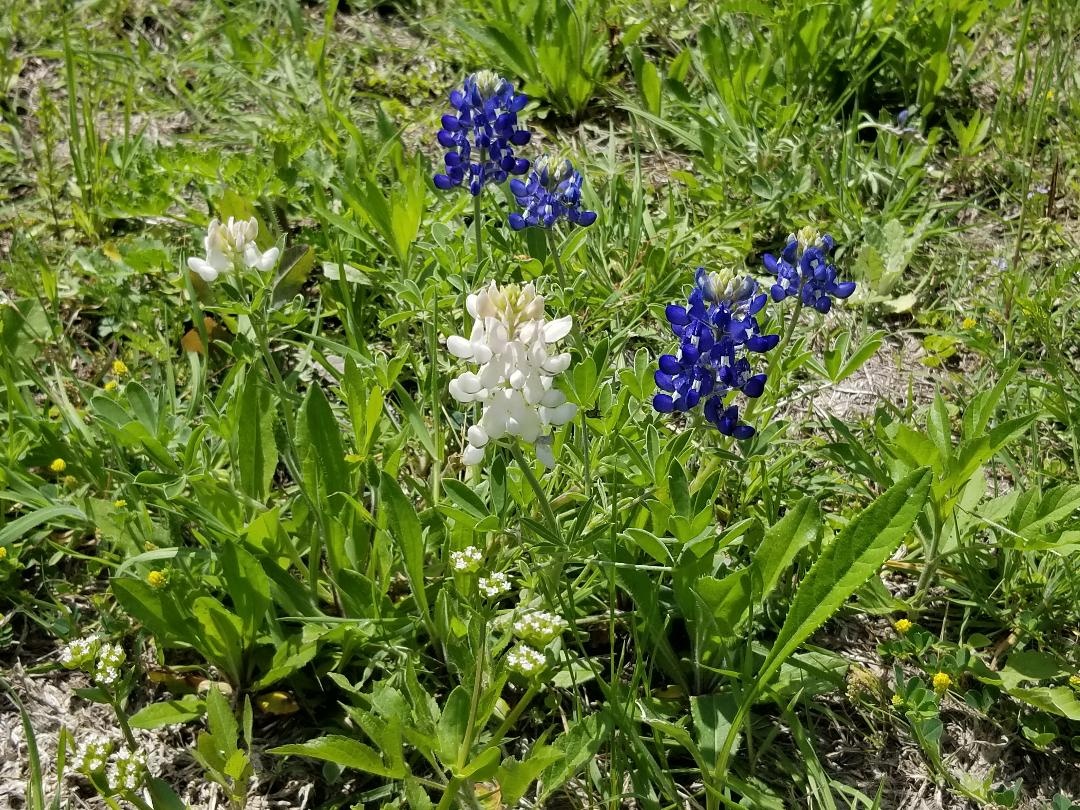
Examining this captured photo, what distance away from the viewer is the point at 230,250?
2176 mm

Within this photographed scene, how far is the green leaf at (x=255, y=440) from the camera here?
241 cm

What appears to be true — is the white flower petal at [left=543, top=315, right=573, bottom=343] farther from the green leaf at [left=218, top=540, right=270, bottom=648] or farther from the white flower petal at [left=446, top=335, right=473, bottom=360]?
the green leaf at [left=218, top=540, right=270, bottom=648]

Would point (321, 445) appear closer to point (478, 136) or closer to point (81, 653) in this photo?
point (81, 653)

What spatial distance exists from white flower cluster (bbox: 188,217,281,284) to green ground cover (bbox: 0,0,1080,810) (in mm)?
13

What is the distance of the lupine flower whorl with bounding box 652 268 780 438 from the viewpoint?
6.97ft

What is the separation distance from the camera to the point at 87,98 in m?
3.60

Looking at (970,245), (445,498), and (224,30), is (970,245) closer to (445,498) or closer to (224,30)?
(445,498)

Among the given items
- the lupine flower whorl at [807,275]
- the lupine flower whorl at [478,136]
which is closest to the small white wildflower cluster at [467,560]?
the lupine flower whorl at [807,275]

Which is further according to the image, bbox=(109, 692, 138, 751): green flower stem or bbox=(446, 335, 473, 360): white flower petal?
bbox=(109, 692, 138, 751): green flower stem

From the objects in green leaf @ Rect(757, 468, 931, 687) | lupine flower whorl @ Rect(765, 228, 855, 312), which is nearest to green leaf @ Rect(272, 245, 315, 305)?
lupine flower whorl @ Rect(765, 228, 855, 312)

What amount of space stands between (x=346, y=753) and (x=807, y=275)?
4.65 ft

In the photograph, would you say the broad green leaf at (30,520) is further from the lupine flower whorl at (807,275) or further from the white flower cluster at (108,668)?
the lupine flower whorl at (807,275)

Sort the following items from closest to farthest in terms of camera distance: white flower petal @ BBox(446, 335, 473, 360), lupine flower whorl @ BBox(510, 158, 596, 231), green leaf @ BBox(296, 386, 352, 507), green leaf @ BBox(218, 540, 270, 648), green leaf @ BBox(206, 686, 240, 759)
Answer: white flower petal @ BBox(446, 335, 473, 360) < green leaf @ BBox(206, 686, 240, 759) < green leaf @ BBox(218, 540, 270, 648) < green leaf @ BBox(296, 386, 352, 507) < lupine flower whorl @ BBox(510, 158, 596, 231)

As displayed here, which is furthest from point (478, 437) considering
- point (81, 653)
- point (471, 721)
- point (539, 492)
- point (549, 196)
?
point (549, 196)
